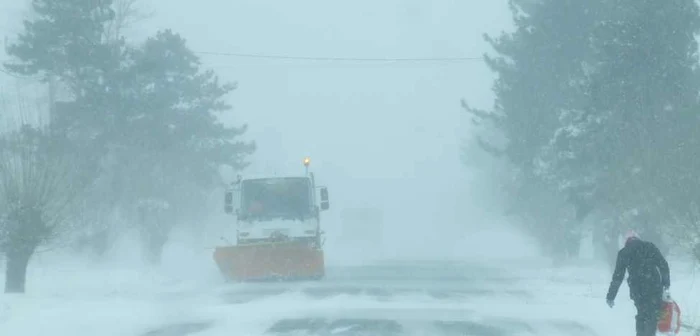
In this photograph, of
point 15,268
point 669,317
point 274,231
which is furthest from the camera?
point 274,231

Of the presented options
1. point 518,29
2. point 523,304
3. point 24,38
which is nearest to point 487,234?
point 518,29

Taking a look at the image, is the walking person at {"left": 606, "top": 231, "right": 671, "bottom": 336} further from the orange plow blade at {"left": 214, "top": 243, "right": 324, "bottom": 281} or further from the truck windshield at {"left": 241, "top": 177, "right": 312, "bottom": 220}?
the truck windshield at {"left": 241, "top": 177, "right": 312, "bottom": 220}

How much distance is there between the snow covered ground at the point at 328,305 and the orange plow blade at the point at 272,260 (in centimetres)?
69

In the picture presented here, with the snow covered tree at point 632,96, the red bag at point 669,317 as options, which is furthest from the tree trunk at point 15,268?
the red bag at point 669,317

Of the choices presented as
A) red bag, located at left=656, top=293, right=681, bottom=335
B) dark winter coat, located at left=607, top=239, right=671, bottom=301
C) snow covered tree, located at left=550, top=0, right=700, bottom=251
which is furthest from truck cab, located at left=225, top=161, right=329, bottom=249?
red bag, located at left=656, top=293, right=681, bottom=335

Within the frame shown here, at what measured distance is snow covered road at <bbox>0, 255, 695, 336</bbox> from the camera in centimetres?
1725

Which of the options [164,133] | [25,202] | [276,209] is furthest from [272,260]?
[164,133]

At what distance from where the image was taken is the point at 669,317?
13477 mm

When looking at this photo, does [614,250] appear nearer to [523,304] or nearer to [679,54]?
[679,54]

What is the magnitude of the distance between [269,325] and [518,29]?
26019mm

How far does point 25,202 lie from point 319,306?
6.28 meters

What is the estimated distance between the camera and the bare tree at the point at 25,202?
872 inches

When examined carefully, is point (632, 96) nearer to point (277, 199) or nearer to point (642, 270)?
point (277, 199)

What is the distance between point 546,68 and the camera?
39656mm
